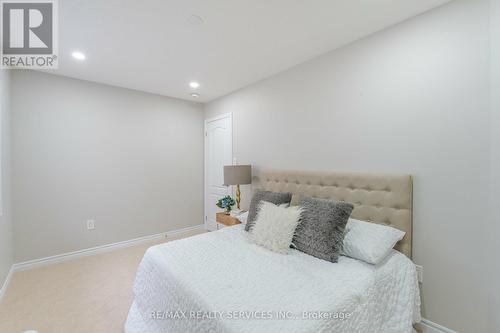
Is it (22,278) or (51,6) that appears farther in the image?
(22,278)

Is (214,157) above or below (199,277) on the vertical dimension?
above

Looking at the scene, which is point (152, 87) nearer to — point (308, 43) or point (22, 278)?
point (308, 43)

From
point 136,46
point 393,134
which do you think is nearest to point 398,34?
point 393,134

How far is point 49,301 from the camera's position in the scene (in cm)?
208

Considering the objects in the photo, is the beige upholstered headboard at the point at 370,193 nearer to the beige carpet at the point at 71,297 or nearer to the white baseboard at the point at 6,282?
the beige carpet at the point at 71,297

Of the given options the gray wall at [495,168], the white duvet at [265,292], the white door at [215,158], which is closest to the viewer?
the white duvet at [265,292]

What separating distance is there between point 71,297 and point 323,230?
2544 mm

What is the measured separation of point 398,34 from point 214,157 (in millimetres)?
3078

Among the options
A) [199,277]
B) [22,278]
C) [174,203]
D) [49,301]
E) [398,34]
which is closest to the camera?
[199,277]

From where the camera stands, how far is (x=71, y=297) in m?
2.14

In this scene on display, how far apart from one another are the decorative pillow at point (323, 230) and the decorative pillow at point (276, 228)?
0.27 feet

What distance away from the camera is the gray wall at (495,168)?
4.54 ft

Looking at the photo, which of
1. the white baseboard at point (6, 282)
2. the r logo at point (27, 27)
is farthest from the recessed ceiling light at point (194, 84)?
the white baseboard at point (6, 282)

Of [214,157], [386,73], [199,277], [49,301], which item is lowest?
[49,301]
